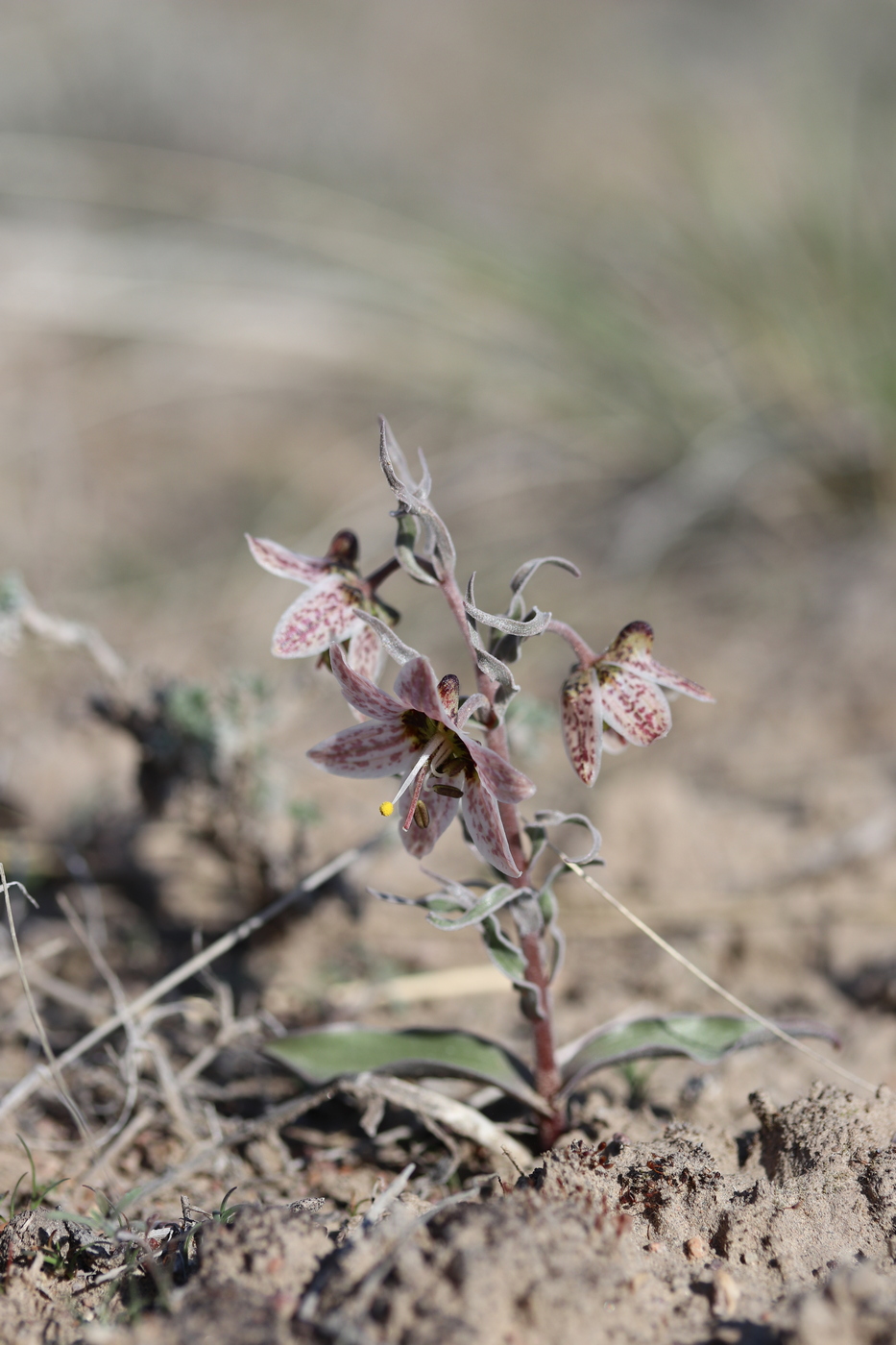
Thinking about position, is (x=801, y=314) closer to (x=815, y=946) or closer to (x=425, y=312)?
(x=425, y=312)

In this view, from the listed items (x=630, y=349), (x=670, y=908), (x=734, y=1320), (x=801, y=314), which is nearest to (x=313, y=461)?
(x=630, y=349)

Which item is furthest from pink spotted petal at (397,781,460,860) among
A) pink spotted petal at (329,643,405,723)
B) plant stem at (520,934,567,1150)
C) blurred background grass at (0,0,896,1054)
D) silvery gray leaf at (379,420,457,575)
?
blurred background grass at (0,0,896,1054)

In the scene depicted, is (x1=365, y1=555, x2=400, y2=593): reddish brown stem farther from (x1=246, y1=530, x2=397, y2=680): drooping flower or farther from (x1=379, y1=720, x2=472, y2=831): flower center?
(x1=379, y1=720, x2=472, y2=831): flower center

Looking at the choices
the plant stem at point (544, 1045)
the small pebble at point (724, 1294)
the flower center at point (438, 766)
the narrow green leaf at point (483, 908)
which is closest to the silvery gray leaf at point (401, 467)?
the flower center at point (438, 766)

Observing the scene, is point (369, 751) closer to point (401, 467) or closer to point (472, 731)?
point (472, 731)

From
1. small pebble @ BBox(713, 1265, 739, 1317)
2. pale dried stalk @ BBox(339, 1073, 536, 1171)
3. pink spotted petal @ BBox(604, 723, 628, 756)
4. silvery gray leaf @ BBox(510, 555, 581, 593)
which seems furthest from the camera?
pale dried stalk @ BBox(339, 1073, 536, 1171)

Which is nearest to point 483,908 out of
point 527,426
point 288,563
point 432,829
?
point 432,829
